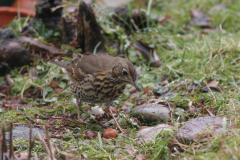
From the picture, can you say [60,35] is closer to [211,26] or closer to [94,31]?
[94,31]

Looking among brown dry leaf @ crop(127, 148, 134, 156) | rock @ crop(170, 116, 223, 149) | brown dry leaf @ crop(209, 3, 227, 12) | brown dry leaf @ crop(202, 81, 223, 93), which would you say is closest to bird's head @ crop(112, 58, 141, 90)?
brown dry leaf @ crop(127, 148, 134, 156)

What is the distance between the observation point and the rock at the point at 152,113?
3862 millimetres

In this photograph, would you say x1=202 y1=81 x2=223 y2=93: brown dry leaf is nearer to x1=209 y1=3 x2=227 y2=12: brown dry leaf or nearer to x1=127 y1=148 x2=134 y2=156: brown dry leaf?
x1=127 y1=148 x2=134 y2=156: brown dry leaf

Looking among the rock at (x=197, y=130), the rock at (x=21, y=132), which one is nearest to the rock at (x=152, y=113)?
the rock at (x=197, y=130)

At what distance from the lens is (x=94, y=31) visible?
5898mm

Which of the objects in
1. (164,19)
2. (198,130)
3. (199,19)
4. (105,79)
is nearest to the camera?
(198,130)

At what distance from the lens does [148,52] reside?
20.0ft

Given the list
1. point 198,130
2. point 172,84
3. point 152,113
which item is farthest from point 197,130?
point 172,84

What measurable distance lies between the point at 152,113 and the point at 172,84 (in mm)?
1176

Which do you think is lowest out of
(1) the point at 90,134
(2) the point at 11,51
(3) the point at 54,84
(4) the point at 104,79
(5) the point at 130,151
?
(3) the point at 54,84

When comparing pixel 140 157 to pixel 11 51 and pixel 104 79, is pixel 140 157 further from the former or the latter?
pixel 11 51

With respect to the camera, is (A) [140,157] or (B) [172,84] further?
(B) [172,84]

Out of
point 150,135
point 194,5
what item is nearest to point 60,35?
point 150,135

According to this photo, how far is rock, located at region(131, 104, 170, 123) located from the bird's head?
380 mm
